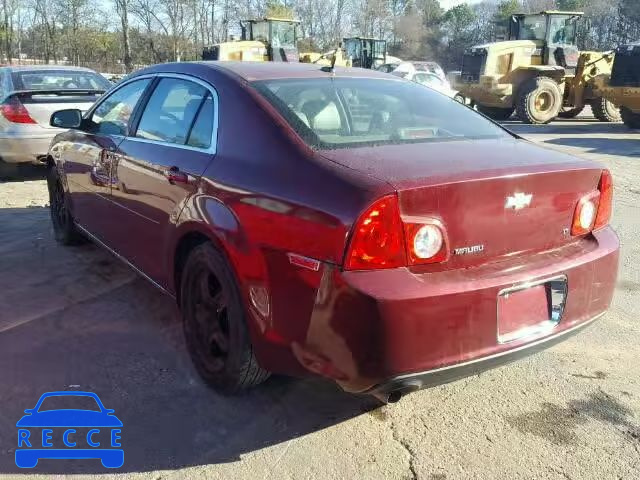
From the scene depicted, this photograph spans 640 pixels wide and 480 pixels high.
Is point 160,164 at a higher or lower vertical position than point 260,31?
lower

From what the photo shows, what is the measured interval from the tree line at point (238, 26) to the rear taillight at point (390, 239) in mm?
31881

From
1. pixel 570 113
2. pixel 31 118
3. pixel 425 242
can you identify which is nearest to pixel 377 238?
pixel 425 242

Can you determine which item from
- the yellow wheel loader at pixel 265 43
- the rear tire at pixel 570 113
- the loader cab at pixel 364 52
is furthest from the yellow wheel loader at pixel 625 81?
the loader cab at pixel 364 52

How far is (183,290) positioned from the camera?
3.13m

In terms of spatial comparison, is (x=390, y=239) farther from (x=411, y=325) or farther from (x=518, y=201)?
(x=518, y=201)

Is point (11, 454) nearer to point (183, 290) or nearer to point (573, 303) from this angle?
point (183, 290)

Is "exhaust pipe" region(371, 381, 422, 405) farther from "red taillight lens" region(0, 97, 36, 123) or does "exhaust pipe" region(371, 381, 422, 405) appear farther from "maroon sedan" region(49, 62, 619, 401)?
"red taillight lens" region(0, 97, 36, 123)

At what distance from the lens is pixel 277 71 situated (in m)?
3.27

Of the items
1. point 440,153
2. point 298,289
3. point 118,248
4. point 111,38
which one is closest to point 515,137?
point 440,153

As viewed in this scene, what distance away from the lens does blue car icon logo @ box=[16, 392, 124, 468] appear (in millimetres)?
2565

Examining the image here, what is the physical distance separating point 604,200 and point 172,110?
7.34 feet

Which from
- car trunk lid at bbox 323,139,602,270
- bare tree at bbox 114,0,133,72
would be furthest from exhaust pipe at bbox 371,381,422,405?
bare tree at bbox 114,0,133,72

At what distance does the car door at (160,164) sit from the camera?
3037mm

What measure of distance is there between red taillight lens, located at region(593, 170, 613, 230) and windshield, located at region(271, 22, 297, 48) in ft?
72.4
